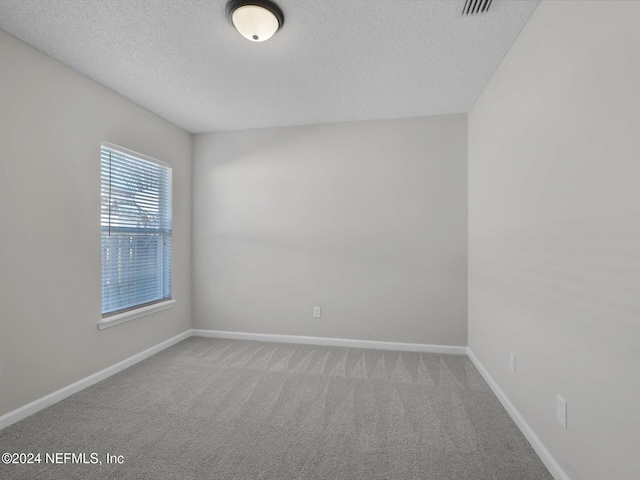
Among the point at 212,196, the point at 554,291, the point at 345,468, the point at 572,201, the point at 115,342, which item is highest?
the point at 212,196

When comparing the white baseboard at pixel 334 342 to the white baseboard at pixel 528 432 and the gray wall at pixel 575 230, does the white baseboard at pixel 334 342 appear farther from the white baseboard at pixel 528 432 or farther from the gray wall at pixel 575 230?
the gray wall at pixel 575 230

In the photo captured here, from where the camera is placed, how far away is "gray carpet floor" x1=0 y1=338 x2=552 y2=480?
152 centimetres

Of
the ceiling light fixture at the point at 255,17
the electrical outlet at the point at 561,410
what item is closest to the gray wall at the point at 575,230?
the electrical outlet at the point at 561,410

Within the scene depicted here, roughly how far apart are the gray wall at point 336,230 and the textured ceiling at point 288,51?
0.48 m

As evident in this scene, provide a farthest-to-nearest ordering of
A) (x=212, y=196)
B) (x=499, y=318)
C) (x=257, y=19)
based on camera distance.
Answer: (x=212, y=196)
(x=499, y=318)
(x=257, y=19)

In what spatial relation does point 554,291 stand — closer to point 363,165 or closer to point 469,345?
point 469,345

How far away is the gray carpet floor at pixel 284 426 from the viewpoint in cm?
152

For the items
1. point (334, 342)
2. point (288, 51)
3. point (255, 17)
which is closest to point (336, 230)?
point (334, 342)

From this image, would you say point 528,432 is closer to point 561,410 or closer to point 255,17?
point 561,410

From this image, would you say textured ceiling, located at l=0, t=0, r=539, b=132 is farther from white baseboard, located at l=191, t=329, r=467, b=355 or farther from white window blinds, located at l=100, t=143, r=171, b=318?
white baseboard, located at l=191, t=329, r=467, b=355

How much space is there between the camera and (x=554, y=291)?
148 centimetres

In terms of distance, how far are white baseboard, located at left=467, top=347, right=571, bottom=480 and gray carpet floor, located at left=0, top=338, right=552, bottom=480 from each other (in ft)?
0.12

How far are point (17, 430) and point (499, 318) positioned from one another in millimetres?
3347

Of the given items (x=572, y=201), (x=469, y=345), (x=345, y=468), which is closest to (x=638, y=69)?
(x=572, y=201)
